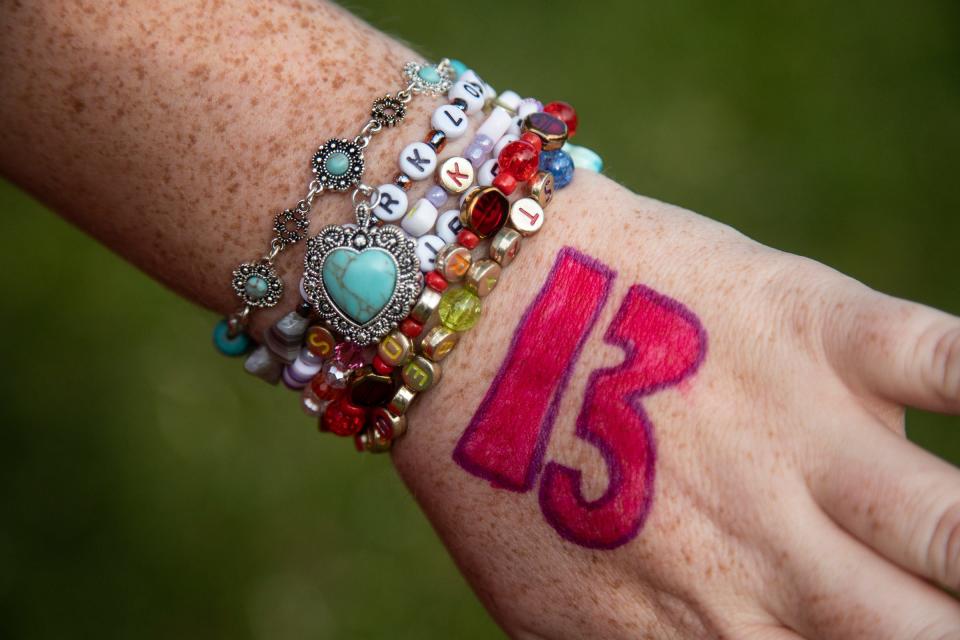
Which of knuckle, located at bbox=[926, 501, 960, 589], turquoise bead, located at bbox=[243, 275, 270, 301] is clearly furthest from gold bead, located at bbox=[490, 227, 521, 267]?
knuckle, located at bbox=[926, 501, 960, 589]

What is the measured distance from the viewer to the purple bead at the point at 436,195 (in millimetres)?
1655

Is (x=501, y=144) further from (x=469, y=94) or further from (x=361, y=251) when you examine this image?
(x=361, y=251)

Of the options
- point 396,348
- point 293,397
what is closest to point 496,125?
point 396,348

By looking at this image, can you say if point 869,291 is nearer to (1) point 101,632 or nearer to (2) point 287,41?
(2) point 287,41

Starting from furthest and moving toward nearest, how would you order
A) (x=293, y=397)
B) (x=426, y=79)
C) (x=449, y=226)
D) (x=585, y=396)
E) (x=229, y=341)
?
(x=293, y=397) < (x=229, y=341) < (x=426, y=79) < (x=449, y=226) < (x=585, y=396)

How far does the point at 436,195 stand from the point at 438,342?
0.94ft

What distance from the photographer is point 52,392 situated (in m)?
3.60

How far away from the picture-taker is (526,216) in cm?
162

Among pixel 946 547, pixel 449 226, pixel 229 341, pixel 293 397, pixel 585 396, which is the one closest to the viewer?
pixel 946 547

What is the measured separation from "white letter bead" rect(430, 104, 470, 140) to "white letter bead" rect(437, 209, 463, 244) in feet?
0.53

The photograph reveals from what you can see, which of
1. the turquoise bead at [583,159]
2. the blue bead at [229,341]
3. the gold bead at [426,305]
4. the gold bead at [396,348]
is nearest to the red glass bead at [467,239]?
the gold bead at [426,305]

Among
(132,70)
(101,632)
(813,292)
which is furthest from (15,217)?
(813,292)

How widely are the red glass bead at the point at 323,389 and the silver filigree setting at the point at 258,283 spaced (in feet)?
0.58

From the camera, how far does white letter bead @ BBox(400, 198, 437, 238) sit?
1.63 m
